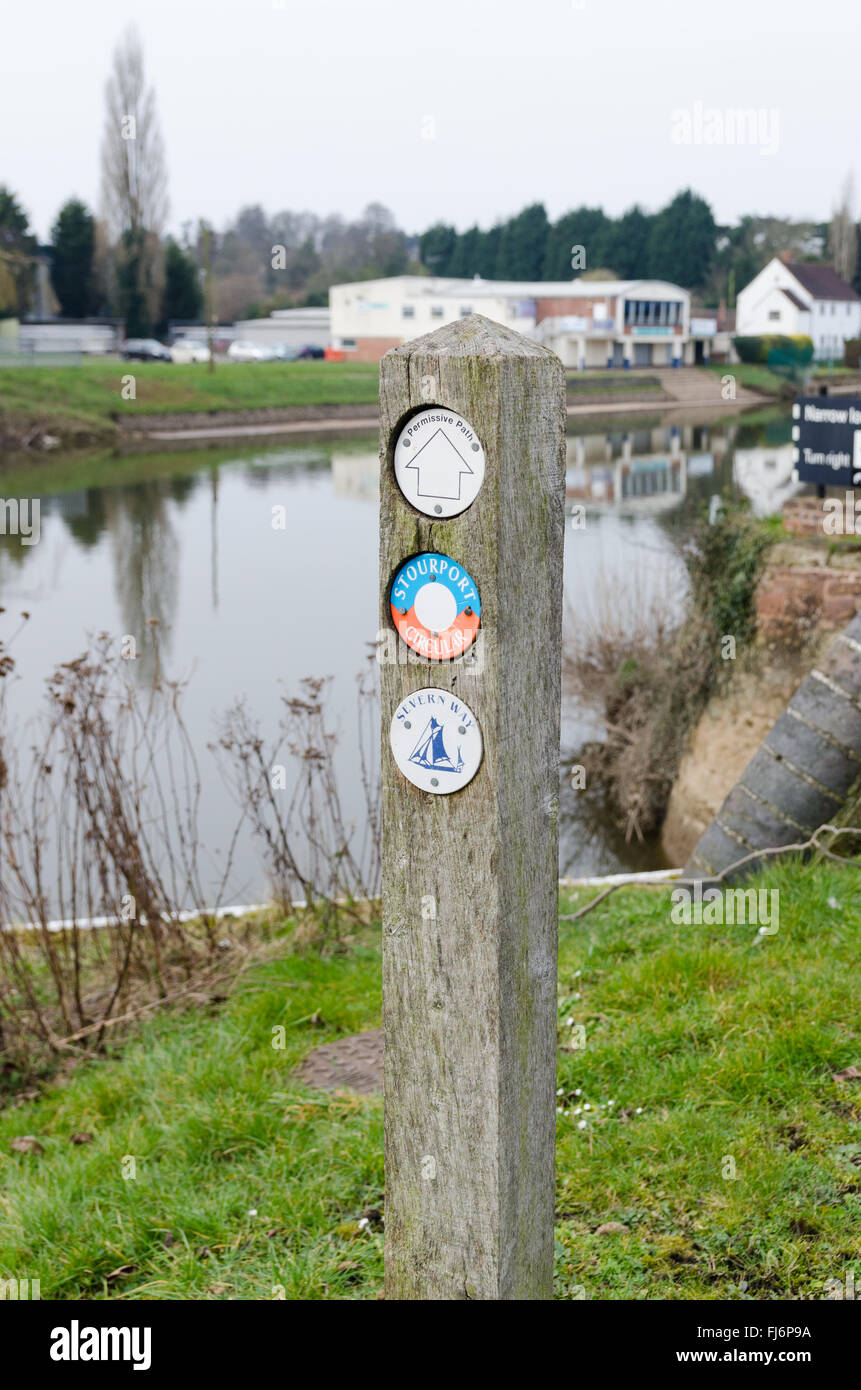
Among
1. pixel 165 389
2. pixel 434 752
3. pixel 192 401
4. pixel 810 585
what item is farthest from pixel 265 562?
pixel 165 389

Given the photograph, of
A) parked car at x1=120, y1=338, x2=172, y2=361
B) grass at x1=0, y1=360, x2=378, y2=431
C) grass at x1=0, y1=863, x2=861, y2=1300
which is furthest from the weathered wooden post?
parked car at x1=120, y1=338, x2=172, y2=361

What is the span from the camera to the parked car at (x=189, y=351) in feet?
178

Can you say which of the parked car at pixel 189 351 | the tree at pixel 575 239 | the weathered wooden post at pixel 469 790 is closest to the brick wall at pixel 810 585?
the weathered wooden post at pixel 469 790

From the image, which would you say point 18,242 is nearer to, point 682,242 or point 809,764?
point 682,242

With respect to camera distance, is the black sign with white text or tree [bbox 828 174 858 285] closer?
the black sign with white text

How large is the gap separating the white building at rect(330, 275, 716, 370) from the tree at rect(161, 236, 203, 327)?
6.38m

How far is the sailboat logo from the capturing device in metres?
2.15

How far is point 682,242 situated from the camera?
219 ft

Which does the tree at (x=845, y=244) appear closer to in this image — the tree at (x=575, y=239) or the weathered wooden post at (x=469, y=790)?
the tree at (x=575, y=239)

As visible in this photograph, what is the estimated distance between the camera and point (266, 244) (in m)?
84.6

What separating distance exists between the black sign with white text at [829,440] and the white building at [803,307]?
5156 centimetres

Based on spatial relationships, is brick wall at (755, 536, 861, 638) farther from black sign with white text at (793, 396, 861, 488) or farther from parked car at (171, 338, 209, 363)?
parked car at (171, 338, 209, 363)
